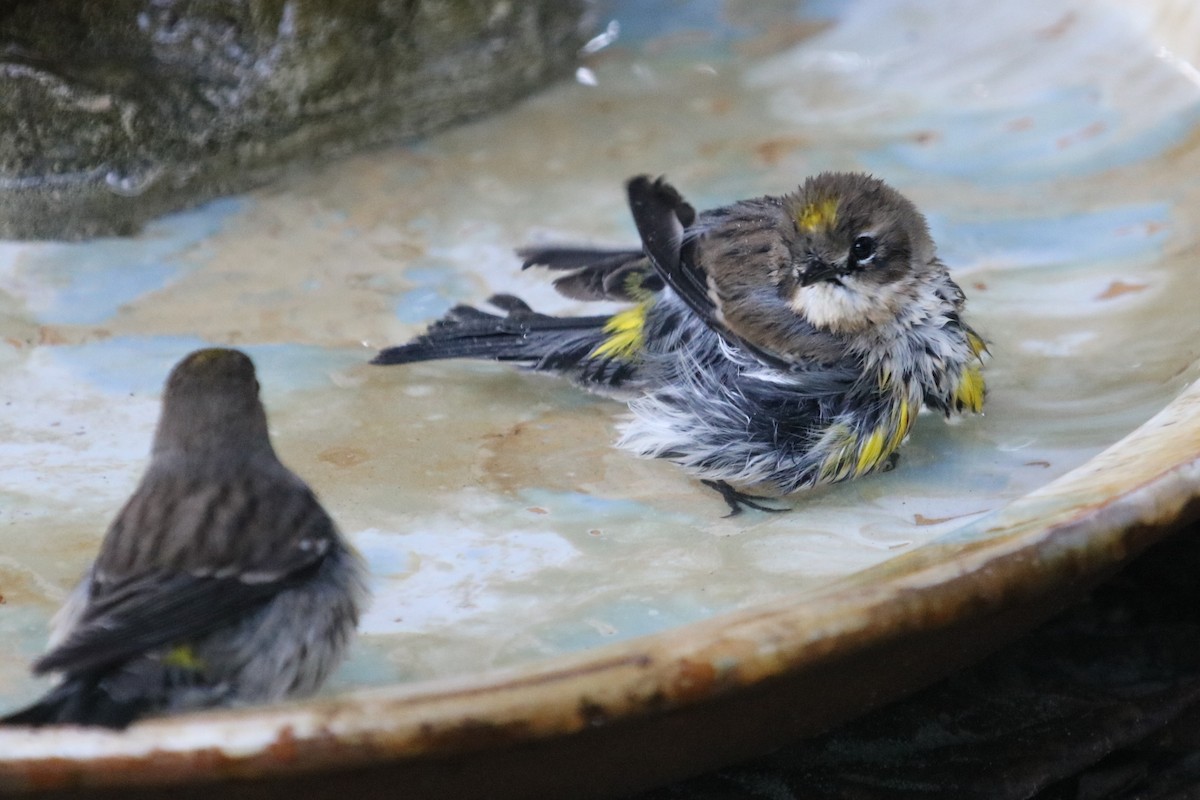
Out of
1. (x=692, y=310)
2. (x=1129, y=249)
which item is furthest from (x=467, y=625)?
(x=1129, y=249)

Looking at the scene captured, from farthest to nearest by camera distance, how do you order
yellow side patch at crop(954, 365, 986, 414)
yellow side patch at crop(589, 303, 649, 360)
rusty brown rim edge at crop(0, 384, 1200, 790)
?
yellow side patch at crop(589, 303, 649, 360), yellow side patch at crop(954, 365, 986, 414), rusty brown rim edge at crop(0, 384, 1200, 790)

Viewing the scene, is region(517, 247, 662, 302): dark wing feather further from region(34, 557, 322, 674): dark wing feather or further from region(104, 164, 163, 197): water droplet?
region(34, 557, 322, 674): dark wing feather

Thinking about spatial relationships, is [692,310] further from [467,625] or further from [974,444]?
[467,625]

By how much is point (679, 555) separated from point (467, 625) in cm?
45

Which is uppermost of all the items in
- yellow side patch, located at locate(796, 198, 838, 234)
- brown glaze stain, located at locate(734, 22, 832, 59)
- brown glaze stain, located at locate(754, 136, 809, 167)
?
brown glaze stain, located at locate(734, 22, 832, 59)

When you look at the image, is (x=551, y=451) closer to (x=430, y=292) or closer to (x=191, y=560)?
(x=430, y=292)

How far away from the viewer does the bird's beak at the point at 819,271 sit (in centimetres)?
299

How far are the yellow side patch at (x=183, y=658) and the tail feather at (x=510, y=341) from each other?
1415mm

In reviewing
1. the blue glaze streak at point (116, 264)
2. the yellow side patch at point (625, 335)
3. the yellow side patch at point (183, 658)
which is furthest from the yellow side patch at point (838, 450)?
the blue glaze streak at point (116, 264)

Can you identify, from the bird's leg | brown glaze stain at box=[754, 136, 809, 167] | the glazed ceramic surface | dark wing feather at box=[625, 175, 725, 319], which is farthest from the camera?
brown glaze stain at box=[754, 136, 809, 167]

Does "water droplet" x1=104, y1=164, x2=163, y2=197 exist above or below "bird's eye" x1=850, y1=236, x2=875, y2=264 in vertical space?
below

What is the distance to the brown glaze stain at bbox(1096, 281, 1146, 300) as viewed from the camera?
3.54 meters

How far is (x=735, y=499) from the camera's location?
295cm

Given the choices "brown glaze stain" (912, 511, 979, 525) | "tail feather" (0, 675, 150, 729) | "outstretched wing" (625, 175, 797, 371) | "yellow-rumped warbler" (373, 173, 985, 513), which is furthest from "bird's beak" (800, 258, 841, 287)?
"tail feather" (0, 675, 150, 729)
